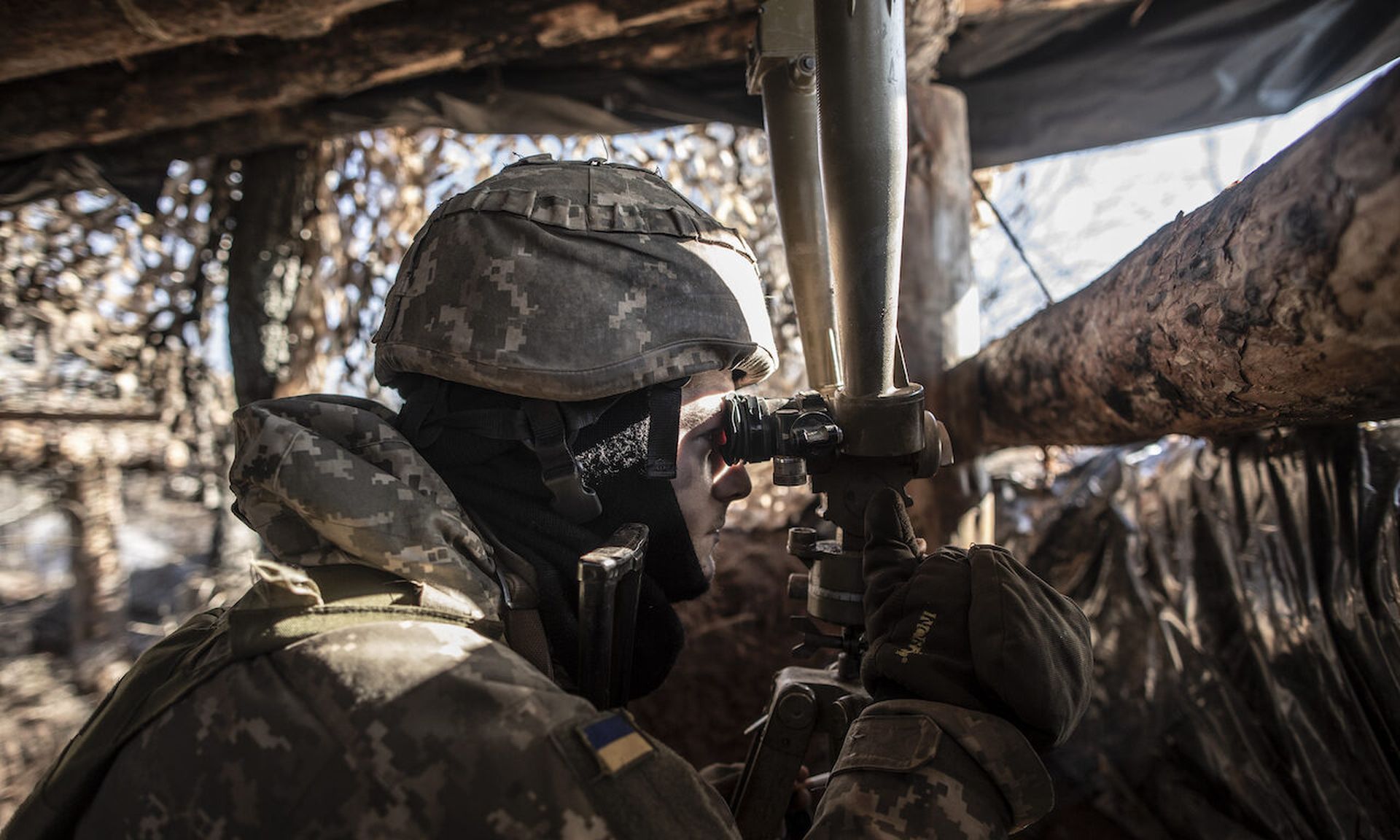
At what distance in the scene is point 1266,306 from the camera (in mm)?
927

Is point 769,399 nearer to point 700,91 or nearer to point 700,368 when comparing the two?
point 700,368

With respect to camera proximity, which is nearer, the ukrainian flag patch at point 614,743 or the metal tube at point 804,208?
the ukrainian flag patch at point 614,743

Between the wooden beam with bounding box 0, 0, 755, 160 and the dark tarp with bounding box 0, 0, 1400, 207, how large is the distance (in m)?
0.10

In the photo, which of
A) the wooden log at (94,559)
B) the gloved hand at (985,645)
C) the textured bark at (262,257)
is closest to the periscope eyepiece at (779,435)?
the gloved hand at (985,645)

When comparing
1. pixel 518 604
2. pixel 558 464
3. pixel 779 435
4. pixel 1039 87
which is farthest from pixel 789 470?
pixel 1039 87

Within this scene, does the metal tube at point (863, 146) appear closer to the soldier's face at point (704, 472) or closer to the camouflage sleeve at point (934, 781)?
the soldier's face at point (704, 472)

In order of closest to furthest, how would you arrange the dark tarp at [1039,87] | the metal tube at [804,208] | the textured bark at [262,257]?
the metal tube at [804,208], the dark tarp at [1039,87], the textured bark at [262,257]

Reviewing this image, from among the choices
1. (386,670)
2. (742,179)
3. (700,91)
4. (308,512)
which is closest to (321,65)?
(700,91)

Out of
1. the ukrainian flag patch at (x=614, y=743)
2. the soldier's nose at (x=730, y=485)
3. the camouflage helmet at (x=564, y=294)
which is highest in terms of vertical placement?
the camouflage helmet at (x=564, y=294)

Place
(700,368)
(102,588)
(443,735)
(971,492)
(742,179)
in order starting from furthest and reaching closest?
(102,588), (742,179), (971,492), (700,368), (443,735)

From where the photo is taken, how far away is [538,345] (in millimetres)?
1329

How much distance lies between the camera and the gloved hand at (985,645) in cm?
112

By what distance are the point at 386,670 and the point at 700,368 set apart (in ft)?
2.52

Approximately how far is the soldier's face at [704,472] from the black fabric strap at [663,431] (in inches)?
1.2
